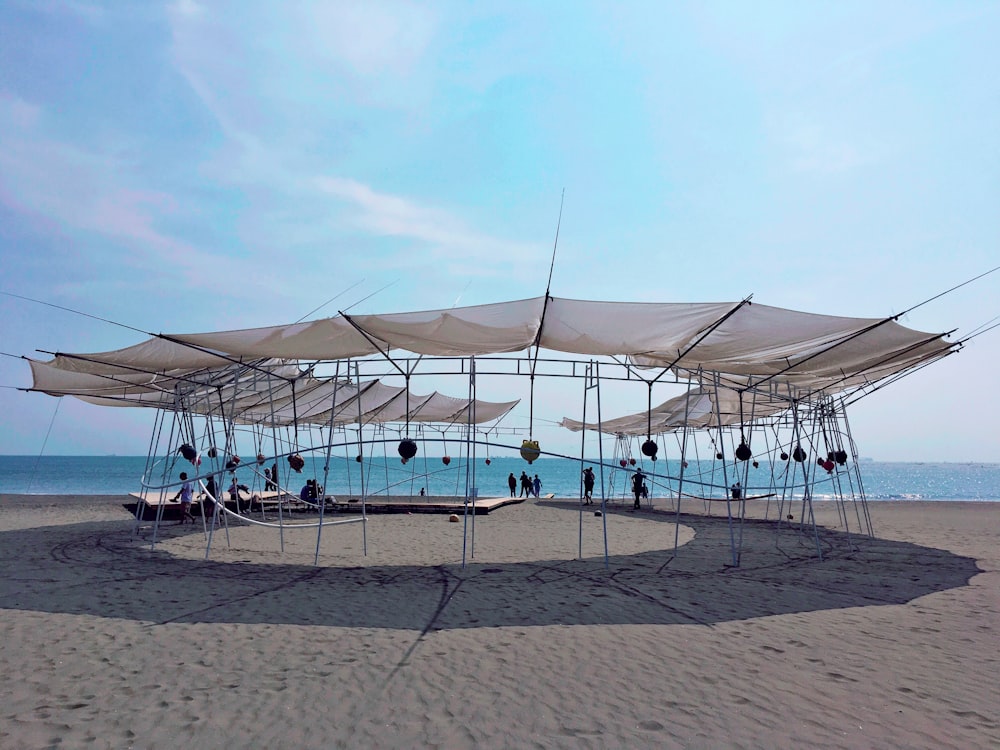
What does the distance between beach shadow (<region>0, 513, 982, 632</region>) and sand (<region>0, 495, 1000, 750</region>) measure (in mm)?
46

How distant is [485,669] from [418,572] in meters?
4.04

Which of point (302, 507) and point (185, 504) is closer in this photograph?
point (185, 504)

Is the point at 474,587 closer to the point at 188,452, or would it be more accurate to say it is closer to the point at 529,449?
the point at 529,449

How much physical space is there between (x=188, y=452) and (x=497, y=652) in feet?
30.0

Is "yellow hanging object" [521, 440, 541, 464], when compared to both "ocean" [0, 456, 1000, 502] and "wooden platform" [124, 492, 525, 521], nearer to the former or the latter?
"ocean" [0, 456, 1000, 502]

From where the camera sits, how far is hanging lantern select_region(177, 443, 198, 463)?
11.7 metres

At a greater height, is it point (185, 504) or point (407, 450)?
point (407, 450)

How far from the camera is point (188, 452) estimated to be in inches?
470

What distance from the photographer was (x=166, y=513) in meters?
15.3

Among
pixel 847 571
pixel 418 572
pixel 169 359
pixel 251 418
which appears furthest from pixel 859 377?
pixel 251 418

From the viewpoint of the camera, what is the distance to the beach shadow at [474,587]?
20.2 feet

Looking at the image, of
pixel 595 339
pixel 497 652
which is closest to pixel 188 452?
pixel 595 339

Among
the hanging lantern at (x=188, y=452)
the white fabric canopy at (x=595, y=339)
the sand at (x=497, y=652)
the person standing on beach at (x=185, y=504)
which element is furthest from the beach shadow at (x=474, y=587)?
the person standing on beach at (x=185, y=504)

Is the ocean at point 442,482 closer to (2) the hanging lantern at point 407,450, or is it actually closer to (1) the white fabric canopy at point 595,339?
(1) the white fabric canopy at point 595,339
